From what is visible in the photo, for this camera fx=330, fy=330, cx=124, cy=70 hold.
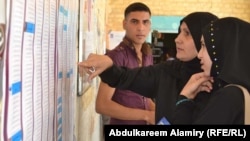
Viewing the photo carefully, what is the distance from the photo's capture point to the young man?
2.13 m

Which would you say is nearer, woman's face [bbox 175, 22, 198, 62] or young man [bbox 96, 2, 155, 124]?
woman's face [bbox 175, 22, 198, 62]

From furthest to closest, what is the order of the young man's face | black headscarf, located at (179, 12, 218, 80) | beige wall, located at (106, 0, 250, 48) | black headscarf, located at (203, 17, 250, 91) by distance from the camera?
beige wall, located at (106, 0, 250, 48) → the young man's face → black headscarf, located at (179, 12, 218, 80) → black headscarf, located at (203, 17, 250, 91)

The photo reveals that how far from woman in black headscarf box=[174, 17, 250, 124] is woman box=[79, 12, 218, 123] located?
21cm

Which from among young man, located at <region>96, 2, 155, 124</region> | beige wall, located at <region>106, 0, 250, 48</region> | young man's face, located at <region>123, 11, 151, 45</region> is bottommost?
young man, located at <region>96, 2, 155, 124</region>

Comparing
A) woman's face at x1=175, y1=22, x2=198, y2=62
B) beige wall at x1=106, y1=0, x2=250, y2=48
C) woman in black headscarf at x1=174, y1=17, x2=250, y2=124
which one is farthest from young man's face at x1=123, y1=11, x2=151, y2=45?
beige wall at x1=106, y1=0, x2=250, y2=48

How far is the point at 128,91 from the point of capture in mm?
2271

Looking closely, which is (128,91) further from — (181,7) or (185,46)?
(181,7)

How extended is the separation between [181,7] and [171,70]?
4796 millimetres

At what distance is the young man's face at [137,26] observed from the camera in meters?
2.37

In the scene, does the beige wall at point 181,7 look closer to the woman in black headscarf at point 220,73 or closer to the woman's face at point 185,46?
the woman's face at point 185,46

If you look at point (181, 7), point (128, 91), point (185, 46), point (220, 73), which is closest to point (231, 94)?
point (220, 73)

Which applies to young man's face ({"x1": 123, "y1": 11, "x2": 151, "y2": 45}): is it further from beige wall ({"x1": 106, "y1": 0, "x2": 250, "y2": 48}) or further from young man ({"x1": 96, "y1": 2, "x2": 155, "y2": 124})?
beige wall ({"x1": 106, "y1": 0, "x2": 250, "y2": 48})

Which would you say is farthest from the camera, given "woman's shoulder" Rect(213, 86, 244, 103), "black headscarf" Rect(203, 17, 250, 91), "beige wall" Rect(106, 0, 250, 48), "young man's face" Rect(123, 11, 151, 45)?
"beige wall" Rect(106, 0, 250, 48)

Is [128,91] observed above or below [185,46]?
below
